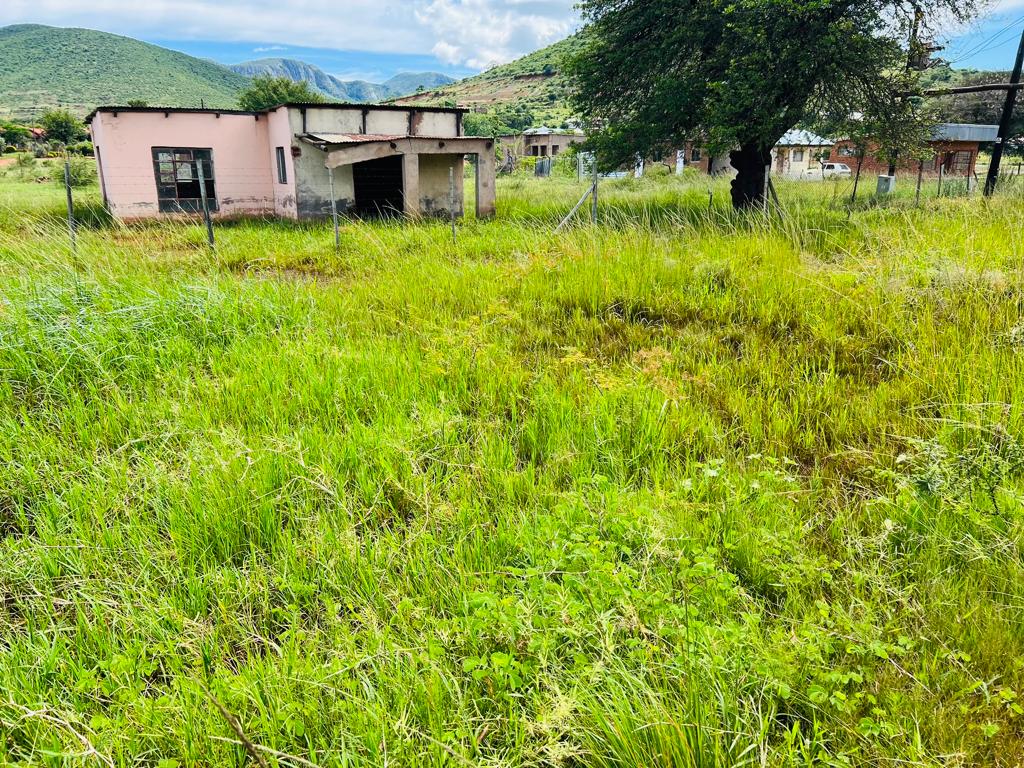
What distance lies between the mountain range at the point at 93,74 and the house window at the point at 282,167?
9209cm

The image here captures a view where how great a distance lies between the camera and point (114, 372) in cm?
431

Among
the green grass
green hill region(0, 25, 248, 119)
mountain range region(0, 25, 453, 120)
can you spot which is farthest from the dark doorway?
green hill region(0, 25, 248, 119)

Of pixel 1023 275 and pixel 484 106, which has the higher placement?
pixel 484 106

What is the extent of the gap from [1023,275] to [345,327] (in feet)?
18.9

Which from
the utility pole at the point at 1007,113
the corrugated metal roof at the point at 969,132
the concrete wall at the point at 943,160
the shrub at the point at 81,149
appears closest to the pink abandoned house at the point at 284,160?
the utility pole at the point at 1007,113

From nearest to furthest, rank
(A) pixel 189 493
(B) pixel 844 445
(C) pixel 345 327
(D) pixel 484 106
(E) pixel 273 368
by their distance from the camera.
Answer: (A) pixel 189 493 < (B) pixel 844 445 < (E) pixel 273 368 < (C) pixel 345 327 < (D) pixel 484 106

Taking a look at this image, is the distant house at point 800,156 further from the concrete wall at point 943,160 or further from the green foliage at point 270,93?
the green foliage at point 270,93

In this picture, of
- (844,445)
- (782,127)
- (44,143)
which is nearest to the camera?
(844,445)

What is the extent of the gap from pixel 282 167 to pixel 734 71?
14398 mm

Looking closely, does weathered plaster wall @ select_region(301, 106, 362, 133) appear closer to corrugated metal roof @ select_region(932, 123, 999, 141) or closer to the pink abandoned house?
the pink abandoned house

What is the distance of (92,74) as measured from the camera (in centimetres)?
12306

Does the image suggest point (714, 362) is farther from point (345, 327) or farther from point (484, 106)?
point (484, 106)

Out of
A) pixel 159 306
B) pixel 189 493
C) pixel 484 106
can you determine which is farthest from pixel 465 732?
pixel 484 106

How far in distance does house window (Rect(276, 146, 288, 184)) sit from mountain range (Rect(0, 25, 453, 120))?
3625 inches
